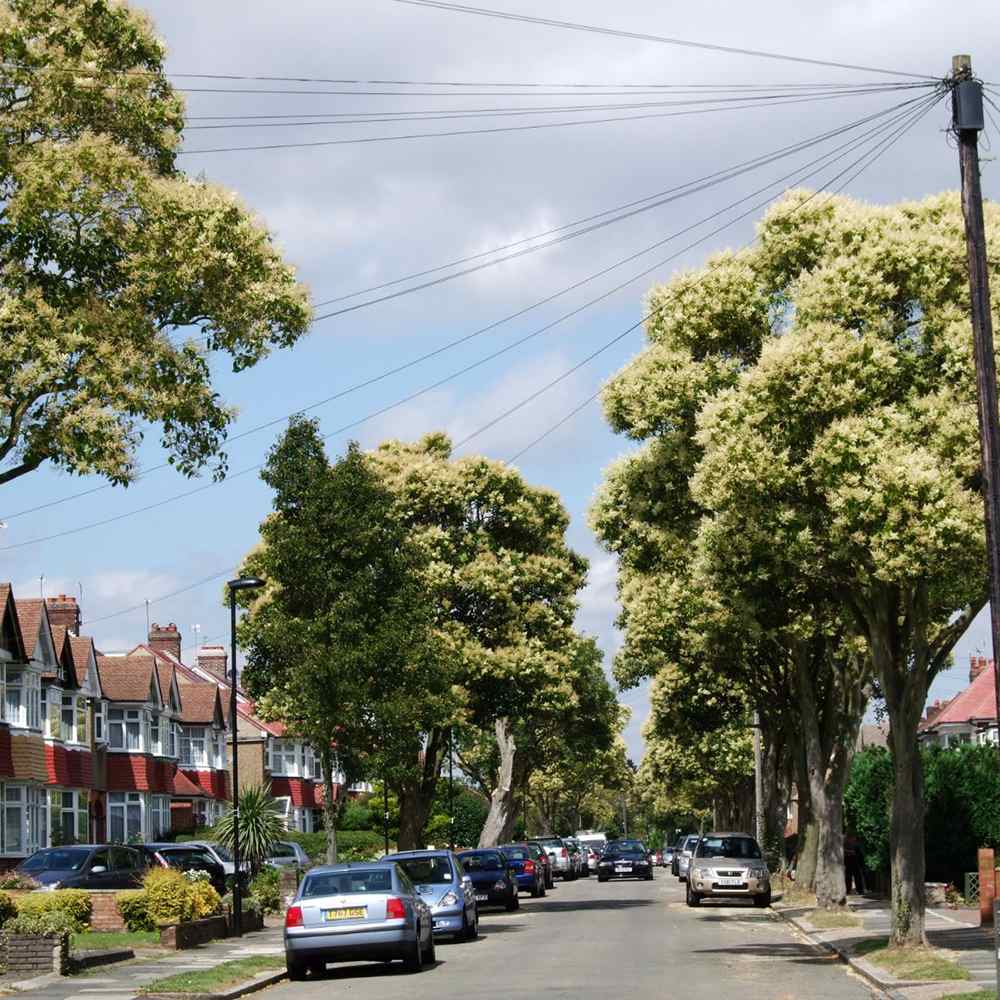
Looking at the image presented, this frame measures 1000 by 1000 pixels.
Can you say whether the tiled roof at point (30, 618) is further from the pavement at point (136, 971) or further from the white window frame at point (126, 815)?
the pavement at point (136, 971)

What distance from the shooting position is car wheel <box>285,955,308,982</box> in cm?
2302

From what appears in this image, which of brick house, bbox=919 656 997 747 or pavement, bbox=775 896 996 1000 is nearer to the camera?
pavement, bbox=775 896 996 1000

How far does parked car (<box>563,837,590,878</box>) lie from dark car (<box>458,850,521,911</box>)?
36364 mm

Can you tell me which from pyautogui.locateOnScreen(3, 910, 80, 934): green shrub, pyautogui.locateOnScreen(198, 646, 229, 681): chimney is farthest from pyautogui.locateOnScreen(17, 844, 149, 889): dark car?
pyautogui.locateOnScreen(198, 646, 229, 681): chimney

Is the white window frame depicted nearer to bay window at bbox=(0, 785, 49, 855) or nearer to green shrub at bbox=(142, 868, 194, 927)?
bay window at bbox=(0, 785, 49, 855)

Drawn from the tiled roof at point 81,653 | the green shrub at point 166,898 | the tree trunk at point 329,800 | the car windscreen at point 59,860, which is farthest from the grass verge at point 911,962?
the tiled roof at point 81,653

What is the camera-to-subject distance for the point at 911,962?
21359 mm

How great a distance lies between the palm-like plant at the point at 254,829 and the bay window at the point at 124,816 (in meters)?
18.0

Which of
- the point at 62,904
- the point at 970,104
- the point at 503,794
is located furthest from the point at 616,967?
the point at 503,794

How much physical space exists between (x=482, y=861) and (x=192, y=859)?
6.68 metres

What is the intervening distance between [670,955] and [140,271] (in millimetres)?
12526

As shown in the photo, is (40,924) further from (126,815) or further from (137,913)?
(126,815)

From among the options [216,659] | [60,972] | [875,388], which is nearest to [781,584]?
[875,388]

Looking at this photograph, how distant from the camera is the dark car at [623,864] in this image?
72.7 metres
